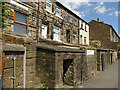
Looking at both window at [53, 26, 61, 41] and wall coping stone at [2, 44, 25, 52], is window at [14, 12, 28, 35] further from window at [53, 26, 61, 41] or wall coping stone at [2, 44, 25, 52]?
window at [53, 26, 61, 41]

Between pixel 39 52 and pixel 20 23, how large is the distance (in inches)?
129

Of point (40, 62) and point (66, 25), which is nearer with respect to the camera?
point (40, 62)

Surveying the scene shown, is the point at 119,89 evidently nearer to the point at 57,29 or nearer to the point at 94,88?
the point at 94,88

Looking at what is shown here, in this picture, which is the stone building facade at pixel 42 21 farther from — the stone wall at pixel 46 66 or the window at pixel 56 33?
the stone wall at pixel 46 66

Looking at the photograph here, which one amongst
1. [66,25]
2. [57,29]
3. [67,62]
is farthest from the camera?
[66,25]

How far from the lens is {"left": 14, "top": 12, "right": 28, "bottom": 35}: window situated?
7111mm

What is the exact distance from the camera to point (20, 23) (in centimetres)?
726

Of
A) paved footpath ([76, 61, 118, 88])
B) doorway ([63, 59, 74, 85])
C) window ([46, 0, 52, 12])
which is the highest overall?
window ([46, 0, 52, 12])

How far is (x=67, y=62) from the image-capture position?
6.76 metres

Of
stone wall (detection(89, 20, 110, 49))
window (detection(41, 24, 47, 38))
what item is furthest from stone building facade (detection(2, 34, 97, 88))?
stone wall (detection(89, 20, 110, 49))

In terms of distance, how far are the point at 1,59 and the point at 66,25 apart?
414 inches

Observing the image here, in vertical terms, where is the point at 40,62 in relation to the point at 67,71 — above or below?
above

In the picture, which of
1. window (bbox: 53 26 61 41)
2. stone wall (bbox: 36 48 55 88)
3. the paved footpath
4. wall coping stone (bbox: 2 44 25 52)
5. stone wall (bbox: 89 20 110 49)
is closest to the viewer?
wall coping stone (bbox: 2 44 25 52)

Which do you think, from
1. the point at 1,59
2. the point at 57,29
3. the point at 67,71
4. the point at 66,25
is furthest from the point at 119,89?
the point at 66,25
